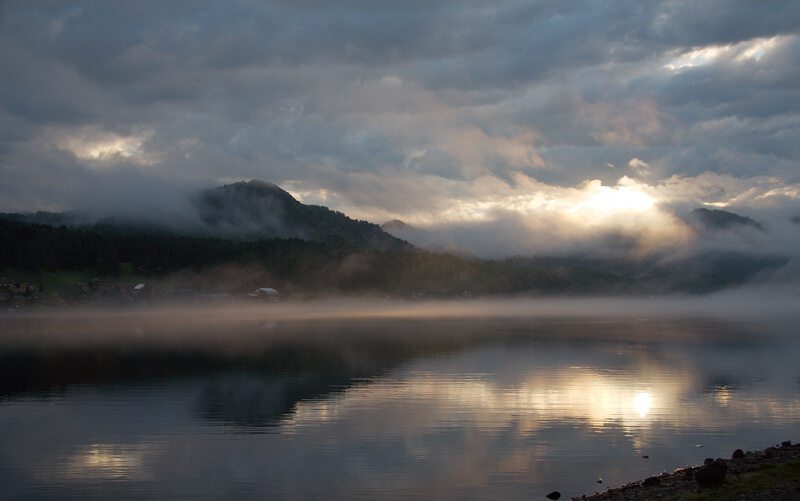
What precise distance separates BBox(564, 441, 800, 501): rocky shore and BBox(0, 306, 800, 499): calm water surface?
1.95 m

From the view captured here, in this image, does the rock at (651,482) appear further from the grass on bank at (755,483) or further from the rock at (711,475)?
the grass on bank at (755,483)

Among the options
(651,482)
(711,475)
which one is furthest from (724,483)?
(651,482)

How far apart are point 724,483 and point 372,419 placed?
69.7ft

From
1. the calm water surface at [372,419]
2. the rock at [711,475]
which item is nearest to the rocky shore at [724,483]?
the rock at [711,475]

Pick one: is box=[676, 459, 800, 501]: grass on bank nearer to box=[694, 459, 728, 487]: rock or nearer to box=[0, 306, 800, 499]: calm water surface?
box=[694, 459, 728, 487]: rock

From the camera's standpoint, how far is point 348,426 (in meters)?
40.4

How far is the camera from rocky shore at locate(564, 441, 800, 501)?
2405cm

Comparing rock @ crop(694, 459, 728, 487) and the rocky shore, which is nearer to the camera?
the rocky shore

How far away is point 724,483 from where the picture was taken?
83.9 feet

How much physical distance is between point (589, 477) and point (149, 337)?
90.8 meters

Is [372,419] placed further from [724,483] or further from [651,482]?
[724,483]

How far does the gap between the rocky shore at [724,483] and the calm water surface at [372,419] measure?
1946 mm

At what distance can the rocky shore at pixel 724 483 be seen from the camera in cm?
2405

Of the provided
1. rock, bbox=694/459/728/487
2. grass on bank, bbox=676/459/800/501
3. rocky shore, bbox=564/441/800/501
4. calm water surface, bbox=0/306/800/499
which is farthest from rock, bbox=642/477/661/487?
grass on bank, bbox=676/459/800/501
